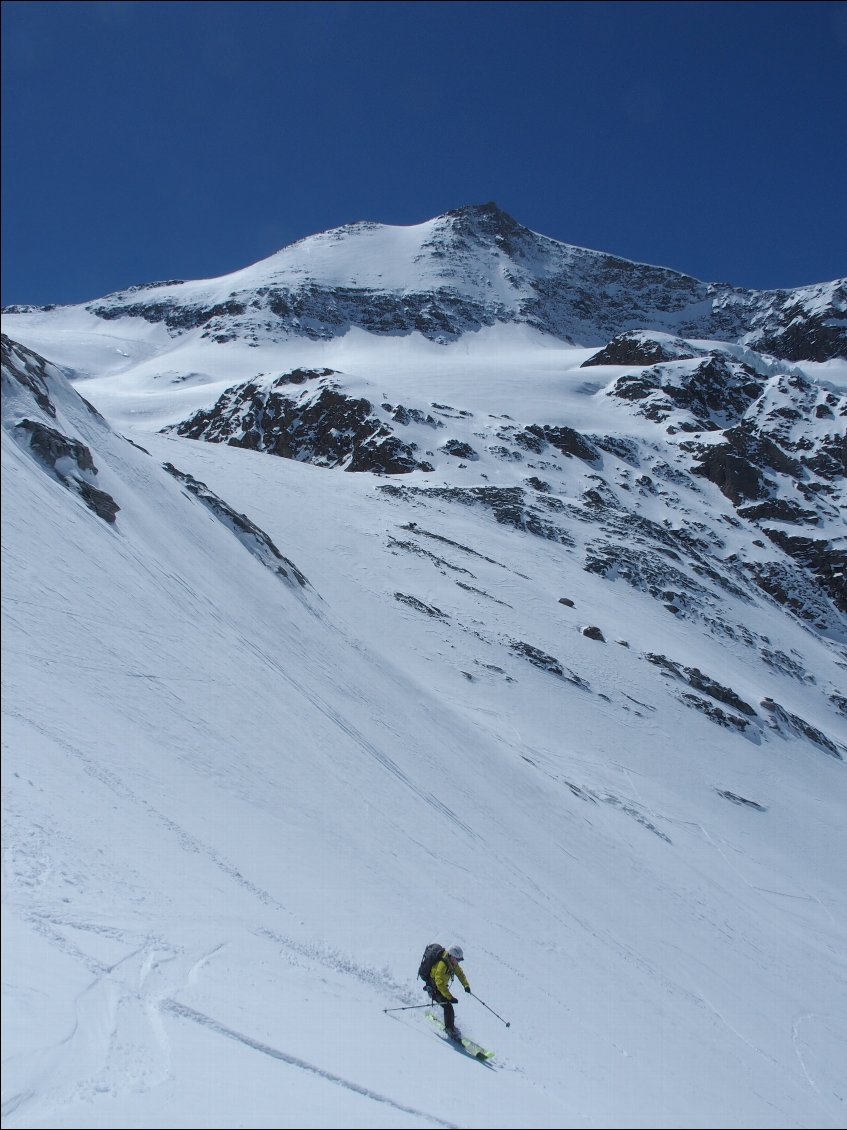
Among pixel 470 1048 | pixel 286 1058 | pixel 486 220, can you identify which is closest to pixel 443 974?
pixel 470 1048

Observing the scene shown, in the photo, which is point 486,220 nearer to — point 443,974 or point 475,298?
point 475,298

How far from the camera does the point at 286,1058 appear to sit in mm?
6668

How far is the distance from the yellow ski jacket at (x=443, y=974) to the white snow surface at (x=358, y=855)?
0.50 m

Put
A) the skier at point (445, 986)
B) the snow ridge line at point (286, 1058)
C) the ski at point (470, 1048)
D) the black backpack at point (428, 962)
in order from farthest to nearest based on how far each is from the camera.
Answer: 1. the black backpack at point (428, 962)
2. the skier at point (445, 986)
3. the ski at point (470, 1048)
4. the snow ridge line at point (286, 1058)

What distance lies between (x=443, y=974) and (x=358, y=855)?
383cm

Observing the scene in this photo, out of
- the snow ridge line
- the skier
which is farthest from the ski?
the snow ridge line

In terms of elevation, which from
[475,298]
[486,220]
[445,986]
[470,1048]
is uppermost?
[486,220]

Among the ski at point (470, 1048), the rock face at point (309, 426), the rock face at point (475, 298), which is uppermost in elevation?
the rock face at point (475, 298)

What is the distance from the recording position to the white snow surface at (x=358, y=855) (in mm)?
6781

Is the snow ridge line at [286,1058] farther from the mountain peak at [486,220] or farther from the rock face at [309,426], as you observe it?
the mountain peak at [486,220]

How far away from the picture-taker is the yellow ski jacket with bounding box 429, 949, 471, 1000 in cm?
906

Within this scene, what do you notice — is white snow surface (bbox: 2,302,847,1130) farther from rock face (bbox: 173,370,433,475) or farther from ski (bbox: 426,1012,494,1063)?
rock face (bbox: 173,370,433,475)

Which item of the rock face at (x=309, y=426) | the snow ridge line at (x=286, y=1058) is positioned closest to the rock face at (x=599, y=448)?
the rock face at (x=309, y=426)

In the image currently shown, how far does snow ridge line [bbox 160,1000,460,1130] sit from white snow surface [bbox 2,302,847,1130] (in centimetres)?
3
